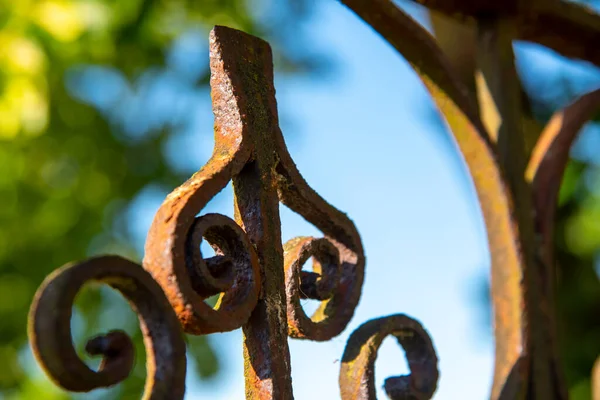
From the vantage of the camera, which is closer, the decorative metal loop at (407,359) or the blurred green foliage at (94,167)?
the decorative metal loop at (407,359)

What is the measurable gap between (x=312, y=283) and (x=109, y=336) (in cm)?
24

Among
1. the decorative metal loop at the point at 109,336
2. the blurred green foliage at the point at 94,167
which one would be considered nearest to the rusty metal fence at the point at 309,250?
the decorative metal loop at the point at 109,336

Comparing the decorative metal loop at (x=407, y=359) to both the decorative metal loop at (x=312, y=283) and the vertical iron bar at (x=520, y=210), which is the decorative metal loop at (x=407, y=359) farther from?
the vertical iron bar at (x=520, y=210)

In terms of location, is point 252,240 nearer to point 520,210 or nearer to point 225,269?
point 225,269

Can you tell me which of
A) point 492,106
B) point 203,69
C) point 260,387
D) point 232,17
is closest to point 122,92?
point 203,69

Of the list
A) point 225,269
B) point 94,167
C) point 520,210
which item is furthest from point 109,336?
point 94,167

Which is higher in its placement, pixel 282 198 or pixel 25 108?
pixel 25 108

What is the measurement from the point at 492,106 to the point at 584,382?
6.64 ft

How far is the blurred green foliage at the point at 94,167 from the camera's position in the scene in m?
3.64

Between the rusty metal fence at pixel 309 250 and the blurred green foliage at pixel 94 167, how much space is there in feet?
8.66

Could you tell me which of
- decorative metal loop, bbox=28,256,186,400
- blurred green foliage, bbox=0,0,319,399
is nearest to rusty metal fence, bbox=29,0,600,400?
decorative metal loop, bbox=28,256,186,400

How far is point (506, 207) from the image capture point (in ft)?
2.84

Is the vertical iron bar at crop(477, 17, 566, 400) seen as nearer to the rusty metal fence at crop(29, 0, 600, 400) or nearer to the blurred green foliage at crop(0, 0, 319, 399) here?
the rusty metal fence at crop(29, 0, 600, 400)

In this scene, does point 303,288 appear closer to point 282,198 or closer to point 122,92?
point 282,198
